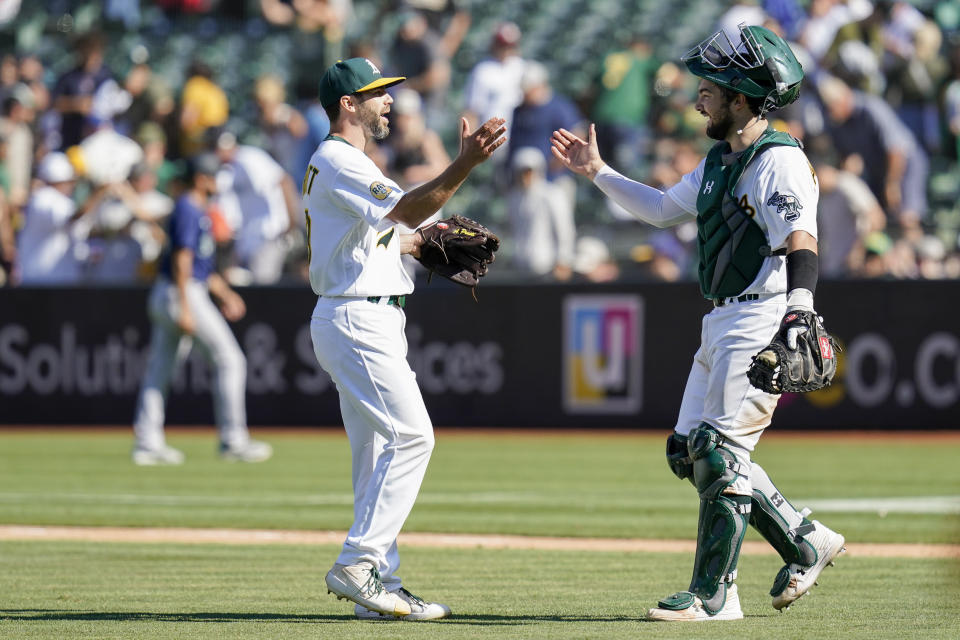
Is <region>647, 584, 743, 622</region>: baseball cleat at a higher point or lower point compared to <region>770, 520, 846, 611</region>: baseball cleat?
lower

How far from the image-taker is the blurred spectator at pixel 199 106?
1994cm

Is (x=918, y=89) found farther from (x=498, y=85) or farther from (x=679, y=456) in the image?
(x=679, y=456)

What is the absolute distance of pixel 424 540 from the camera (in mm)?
9828

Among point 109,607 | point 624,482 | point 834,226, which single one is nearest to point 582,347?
point 834,226

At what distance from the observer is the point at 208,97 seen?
2014 cm

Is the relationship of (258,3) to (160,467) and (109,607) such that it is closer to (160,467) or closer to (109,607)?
(160,467)

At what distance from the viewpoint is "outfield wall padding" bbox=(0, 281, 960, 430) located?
16.3 meters

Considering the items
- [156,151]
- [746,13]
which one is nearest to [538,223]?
[746,13]

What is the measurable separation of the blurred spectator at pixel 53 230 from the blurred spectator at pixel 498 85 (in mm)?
4394

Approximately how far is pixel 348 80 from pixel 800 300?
2126mm

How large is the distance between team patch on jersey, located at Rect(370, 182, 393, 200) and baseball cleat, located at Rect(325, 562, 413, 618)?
1.50 metres

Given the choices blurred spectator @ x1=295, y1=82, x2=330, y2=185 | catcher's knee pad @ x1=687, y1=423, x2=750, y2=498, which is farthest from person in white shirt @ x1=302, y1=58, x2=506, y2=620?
blurred spectator @ x1=295, y1=82, x2=330, y2=185

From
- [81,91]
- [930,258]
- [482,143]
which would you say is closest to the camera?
Answer: [482,143]

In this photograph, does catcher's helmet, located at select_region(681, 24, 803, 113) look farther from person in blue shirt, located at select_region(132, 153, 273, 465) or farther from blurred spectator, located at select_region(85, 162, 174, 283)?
blurred spectator, located at select_region(85, 162, 174, 283)
